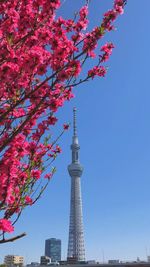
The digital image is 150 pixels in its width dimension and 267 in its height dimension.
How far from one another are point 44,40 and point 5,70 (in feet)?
3.82

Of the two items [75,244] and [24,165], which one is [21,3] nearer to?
[24,165]

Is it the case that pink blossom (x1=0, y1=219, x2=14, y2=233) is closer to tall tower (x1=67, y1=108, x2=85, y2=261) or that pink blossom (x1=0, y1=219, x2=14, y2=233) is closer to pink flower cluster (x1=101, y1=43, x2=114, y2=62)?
pink flower cluster (x1=101, y1=43, x2=114, y2=62)

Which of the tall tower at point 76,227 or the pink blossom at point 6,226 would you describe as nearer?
the pink blossom at point 6,226

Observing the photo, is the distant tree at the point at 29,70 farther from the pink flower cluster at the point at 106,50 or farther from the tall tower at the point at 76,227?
the tall tower at the point at 76,227

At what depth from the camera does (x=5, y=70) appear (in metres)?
5.94

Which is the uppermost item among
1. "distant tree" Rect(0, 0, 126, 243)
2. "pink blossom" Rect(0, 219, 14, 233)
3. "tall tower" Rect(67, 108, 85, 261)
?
"tall tower" Rect(67, 108, 85, 261)

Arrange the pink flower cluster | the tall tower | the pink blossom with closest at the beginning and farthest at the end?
the pink blossom, the pink flower cluster, the tall tower

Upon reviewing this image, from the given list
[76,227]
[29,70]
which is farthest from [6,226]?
[76,227]

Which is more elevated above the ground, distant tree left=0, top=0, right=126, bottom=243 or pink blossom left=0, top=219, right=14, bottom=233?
distant tree left=0, top=0, right=126, bottom=243

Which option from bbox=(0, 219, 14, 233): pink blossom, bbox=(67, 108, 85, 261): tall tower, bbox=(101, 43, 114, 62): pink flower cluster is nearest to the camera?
bbox=(0, 219, 14, 233): pink blossom

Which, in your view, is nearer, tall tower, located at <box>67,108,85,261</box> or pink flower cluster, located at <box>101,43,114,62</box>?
pink flower cluster, located at <box>101,43,114,62</box>

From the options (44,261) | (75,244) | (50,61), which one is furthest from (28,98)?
(75,244)

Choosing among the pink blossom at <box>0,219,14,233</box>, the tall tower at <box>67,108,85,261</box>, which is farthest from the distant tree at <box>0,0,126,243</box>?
the tall tower at <box>67,108,85,261</box>

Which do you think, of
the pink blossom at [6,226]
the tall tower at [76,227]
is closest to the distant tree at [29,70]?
the pink blossom at [6,226]
